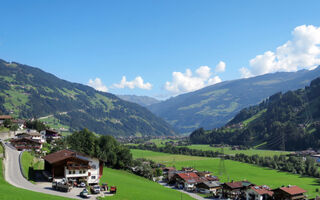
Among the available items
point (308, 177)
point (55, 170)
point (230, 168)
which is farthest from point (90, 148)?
point (308, 177)

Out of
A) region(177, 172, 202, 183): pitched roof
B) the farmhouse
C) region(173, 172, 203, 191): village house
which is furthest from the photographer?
region(177, 172, 202, 183): pitched roof

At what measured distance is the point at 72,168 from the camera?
5703cm

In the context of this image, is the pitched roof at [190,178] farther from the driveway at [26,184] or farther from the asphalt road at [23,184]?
the asphalt road at [23,184]

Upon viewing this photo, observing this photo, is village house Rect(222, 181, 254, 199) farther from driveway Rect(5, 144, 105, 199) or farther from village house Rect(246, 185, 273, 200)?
driveway Rect(5, 144, 105, 199)

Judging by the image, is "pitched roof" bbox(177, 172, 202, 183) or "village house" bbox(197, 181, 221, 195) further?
"pitched roof" bbox(177, 172, 202, 183)

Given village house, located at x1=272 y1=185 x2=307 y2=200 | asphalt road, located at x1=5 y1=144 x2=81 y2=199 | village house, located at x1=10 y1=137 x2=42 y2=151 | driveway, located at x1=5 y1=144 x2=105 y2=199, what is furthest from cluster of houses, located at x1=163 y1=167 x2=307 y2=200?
asphalt road, located at x1=5 y1=144 x2=81 y2=199

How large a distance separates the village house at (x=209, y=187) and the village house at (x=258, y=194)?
11.0 meters

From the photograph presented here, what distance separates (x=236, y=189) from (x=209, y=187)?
9536 millimetres

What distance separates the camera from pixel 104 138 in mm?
114938

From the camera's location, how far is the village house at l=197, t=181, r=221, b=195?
10179cm

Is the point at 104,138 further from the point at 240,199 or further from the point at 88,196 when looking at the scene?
the point at 88,196

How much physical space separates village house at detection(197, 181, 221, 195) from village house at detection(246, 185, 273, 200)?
10955 mm

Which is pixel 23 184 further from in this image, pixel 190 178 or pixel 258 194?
pixel 190 178

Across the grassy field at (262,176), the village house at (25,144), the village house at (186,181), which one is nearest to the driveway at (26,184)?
the village house at (25,144)
